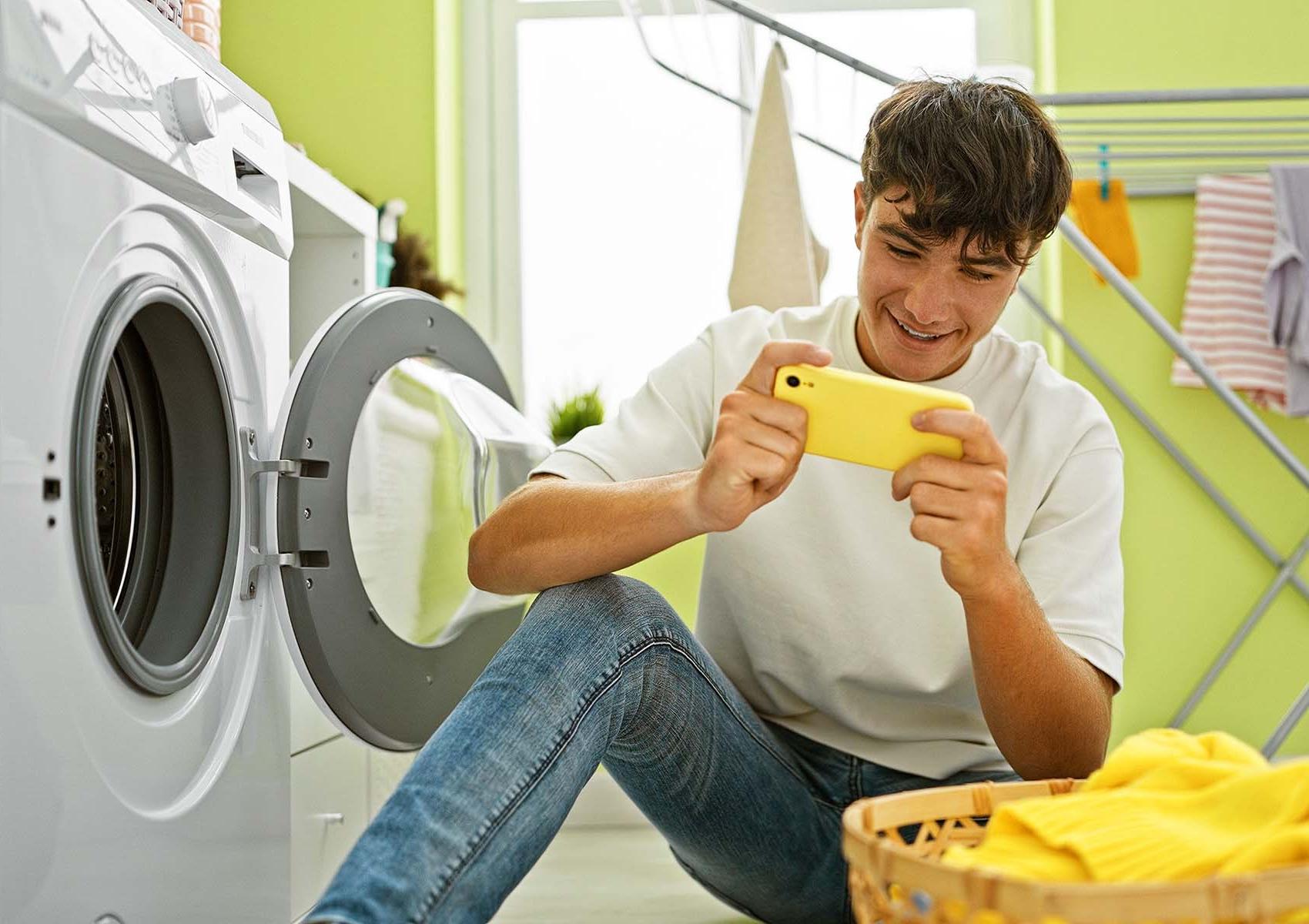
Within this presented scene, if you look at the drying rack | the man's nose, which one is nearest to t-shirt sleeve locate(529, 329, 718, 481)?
the man's nose

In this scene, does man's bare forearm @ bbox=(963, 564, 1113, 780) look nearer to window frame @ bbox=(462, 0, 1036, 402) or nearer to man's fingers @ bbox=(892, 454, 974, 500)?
man's fingers @ bbox=(892, 454, 974, 500)

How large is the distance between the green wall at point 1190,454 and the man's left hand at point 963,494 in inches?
65.7

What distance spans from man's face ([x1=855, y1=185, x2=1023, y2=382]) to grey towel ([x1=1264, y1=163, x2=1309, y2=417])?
1.25m

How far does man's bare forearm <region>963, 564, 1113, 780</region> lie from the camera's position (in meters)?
0.95

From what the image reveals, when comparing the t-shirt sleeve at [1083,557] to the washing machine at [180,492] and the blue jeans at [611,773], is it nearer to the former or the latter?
the blue jeans at [611,773]

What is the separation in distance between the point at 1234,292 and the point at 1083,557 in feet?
4.63

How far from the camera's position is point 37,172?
845 mm

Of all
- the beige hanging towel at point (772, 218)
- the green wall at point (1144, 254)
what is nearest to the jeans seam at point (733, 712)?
the beige hanging towel at point (772, 218)

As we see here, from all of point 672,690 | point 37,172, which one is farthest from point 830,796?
point 37,172

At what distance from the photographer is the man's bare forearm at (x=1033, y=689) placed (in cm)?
95

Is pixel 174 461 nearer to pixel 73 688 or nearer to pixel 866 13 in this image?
pixel 73 688

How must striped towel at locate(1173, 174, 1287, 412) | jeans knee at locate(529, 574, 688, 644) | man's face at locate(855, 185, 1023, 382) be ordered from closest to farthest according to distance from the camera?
jeans knee at locate(529, 574, 688, 644), man's face at locate(855, 185, 1023, 382), striped towel at locate(1173, 174, 1287, 412)

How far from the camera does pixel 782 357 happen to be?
89 cm

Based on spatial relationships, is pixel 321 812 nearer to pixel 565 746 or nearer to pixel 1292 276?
pixel 565 746
